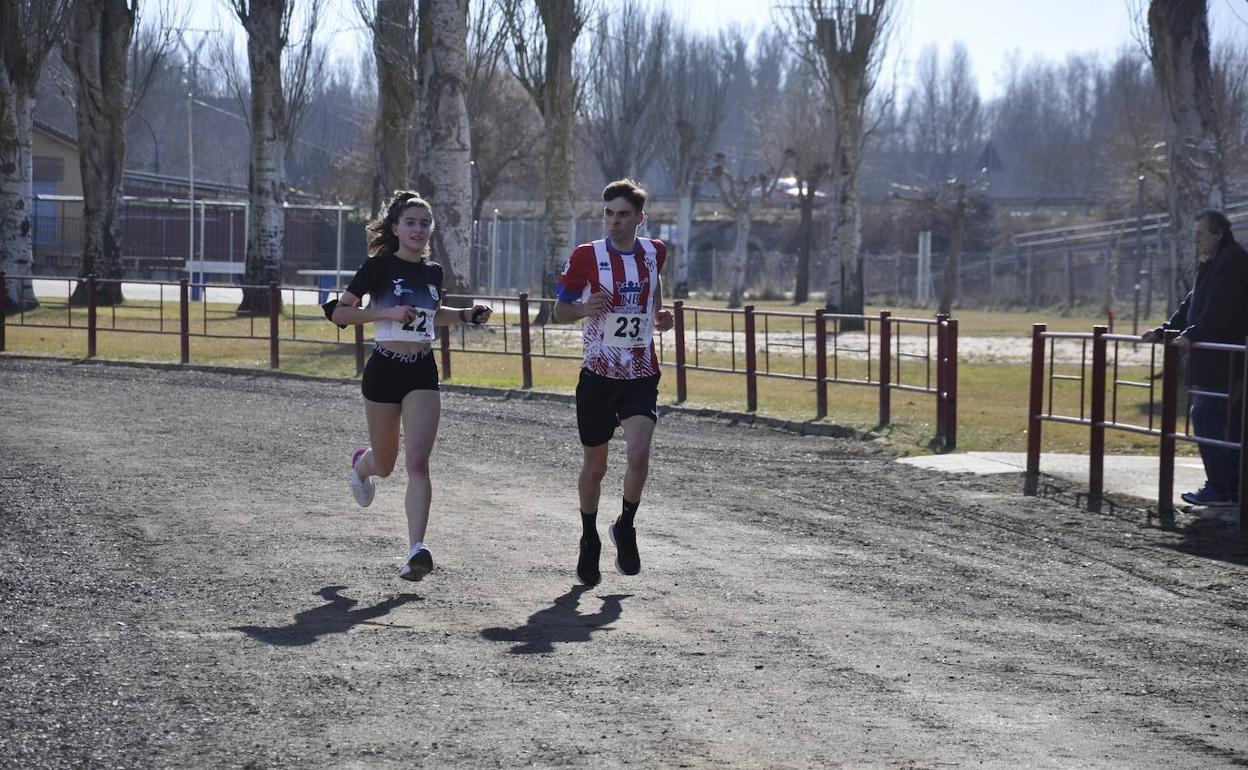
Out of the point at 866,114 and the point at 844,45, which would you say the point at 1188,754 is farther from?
the point at 866,114

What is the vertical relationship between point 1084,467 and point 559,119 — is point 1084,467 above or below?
below

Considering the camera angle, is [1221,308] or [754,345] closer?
[1221,308]

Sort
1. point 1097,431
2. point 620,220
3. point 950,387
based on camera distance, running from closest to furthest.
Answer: point 620,220
point 1097,431
point 950,387

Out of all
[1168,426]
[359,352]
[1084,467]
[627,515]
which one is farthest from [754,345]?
[627,515]

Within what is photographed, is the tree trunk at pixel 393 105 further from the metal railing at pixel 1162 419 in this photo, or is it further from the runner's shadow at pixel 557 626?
the runner's shadow at pixel 557 626

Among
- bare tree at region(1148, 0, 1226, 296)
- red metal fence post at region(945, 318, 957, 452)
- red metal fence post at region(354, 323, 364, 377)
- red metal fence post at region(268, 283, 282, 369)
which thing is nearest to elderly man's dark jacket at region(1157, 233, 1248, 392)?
red metal fence post at region(945, 318, 957, 452)

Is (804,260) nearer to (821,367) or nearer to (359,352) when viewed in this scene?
(359,352)

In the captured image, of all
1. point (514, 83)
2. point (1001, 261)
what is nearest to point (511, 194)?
point (514, 83)

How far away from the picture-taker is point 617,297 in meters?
7.79

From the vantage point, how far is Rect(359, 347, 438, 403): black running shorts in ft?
26.3

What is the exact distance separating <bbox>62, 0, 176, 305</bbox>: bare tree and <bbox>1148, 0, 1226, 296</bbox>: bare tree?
24368 mm

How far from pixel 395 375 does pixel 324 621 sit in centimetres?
154

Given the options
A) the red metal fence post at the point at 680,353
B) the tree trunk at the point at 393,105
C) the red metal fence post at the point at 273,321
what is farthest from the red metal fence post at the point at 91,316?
the tree trunk at the point at 393,105

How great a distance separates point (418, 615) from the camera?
705 cm
